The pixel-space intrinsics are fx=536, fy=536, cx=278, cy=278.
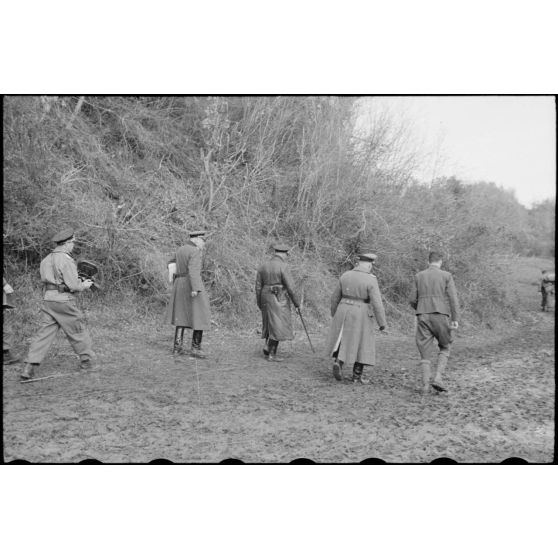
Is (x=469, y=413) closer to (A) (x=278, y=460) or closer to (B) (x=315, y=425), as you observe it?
(B) (x=315, y=425)

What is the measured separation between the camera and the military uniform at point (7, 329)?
5727 millimetres

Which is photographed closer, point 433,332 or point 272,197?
point 433,332

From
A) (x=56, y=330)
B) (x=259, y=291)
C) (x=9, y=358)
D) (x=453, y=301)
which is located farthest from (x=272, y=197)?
(x=9, y=358)

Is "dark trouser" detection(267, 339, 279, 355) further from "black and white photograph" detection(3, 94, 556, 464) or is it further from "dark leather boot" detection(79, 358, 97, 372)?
"dark leather boot" detection(79, 358, 97, 372)

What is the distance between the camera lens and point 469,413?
17.5 ft

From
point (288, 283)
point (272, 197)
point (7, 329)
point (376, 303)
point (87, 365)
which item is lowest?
point (87, 365)

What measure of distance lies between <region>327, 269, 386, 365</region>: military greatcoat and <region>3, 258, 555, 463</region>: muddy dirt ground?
40 cm

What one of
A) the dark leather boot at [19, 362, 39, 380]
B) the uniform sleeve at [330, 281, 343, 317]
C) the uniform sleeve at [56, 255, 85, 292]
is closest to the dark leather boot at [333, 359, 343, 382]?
the uniform sleeve at [330, 281, 343, 317]

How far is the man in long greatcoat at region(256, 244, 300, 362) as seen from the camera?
23.8 ft

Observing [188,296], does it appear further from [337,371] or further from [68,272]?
[337,371]

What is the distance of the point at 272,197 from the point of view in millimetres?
10766

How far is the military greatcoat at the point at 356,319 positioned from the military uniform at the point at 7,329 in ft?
11.6

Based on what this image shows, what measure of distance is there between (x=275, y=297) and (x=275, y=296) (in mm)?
14

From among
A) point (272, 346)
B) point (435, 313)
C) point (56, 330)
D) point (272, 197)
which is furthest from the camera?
point (272, 197)
